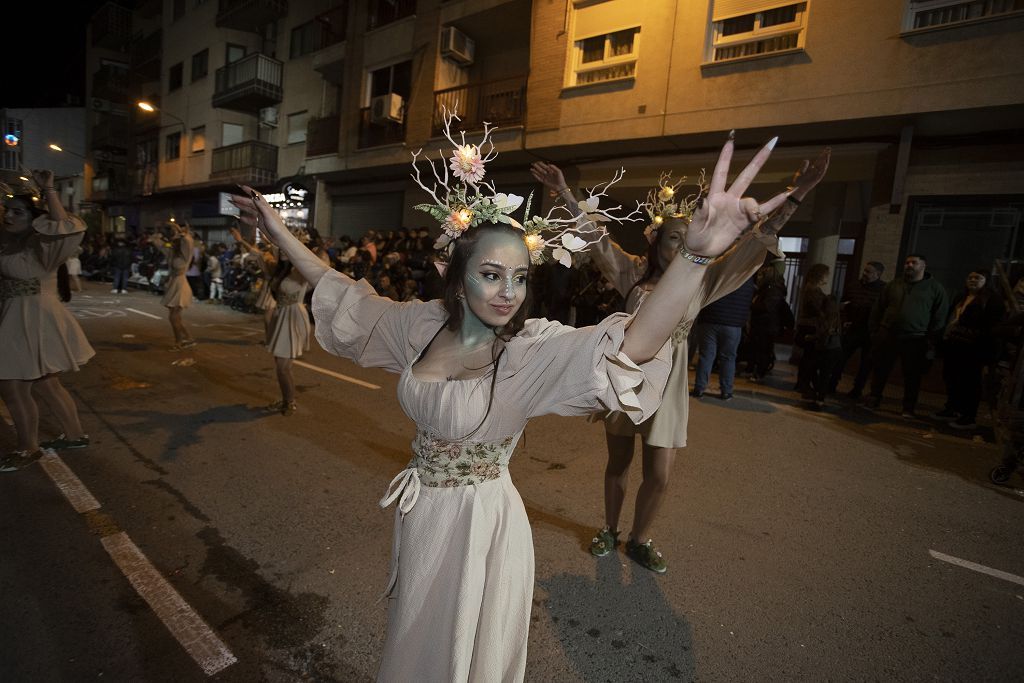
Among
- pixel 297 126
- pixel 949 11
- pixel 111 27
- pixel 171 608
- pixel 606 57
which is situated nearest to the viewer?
pixel 171 608

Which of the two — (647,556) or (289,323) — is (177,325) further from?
(647,556)

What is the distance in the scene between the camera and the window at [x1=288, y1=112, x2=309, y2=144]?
1998cm

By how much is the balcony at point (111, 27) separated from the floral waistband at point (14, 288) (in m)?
38.5

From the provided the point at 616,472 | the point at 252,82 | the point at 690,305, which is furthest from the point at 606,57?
the point at 252,82

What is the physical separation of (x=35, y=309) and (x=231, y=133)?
78.0 feet

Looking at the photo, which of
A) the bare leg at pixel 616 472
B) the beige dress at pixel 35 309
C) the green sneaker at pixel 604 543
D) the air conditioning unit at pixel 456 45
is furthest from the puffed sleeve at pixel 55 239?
the air conditioning unit at pixel 456 45

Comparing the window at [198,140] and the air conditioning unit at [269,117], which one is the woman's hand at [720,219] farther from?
the window at [198,140]

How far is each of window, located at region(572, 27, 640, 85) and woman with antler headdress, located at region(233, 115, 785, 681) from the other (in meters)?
10.8

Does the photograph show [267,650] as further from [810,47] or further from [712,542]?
[810,47]

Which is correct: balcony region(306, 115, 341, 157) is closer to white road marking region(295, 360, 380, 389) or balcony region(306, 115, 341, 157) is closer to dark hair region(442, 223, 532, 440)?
white road marking region(295, 360, 380, 389)

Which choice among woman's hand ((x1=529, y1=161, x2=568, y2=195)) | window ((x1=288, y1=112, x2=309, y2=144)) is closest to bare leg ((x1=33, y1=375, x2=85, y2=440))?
woman's hand ((x1=529, y1=161, x2=568, y2=195))

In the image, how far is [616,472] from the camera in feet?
10.7

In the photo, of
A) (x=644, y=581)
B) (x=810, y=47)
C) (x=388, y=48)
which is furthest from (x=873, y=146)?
(x=388, y=48)

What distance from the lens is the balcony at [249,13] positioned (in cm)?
2128
